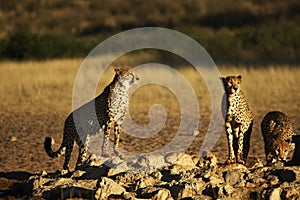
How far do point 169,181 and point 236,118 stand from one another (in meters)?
1.29

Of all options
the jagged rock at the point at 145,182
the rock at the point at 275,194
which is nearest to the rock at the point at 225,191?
the rock at the point at 275,194

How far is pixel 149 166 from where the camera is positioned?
8039mm

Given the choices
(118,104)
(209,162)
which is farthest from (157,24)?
(209,162)

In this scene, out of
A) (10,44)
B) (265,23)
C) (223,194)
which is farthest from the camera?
(265,23)

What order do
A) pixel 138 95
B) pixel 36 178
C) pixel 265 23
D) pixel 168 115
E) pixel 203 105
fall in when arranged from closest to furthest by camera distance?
1. pixel 36 178
2. pixel 168 115
3. pixel 203 105
4. pixel 138 95
5. pixel 265 23

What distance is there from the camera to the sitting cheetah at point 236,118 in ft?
28.2

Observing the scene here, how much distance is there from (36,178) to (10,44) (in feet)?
59.9

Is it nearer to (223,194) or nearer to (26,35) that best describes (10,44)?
(26,35)

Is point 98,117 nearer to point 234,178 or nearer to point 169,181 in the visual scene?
point 169,181

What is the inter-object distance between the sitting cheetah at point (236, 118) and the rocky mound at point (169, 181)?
1.07 feet

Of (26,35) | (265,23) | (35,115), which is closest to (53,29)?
(26,35)

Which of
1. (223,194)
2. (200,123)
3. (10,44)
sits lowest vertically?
(223,194)

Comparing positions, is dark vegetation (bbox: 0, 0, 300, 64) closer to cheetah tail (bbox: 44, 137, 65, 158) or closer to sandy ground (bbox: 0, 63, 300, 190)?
sandy ground (bbox: 0, 63, 300, 190)

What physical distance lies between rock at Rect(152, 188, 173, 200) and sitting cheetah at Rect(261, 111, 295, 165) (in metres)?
1.70
